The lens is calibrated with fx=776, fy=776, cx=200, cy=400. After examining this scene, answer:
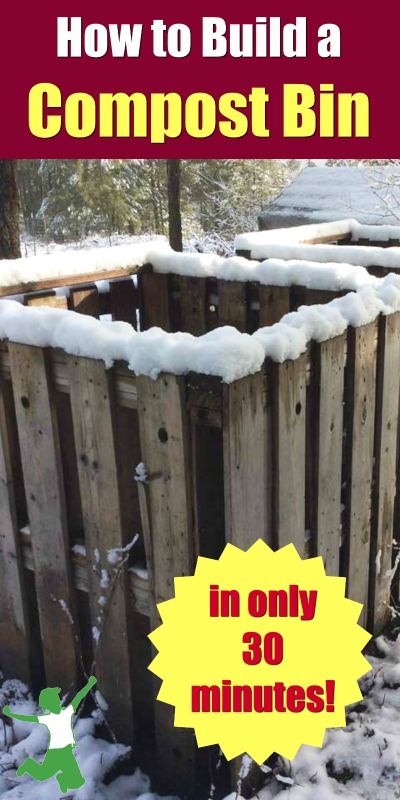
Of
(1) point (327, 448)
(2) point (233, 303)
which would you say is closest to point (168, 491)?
(1) point (327, 448)

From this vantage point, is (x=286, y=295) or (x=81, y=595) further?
(x=286, y=295)

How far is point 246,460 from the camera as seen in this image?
2324mm

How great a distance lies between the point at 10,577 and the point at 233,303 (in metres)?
1.78

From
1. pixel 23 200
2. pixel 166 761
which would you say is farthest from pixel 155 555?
pixel 23 200

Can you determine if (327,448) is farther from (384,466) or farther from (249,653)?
(249,653)

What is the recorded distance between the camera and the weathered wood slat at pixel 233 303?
398cm

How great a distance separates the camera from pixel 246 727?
2.41m

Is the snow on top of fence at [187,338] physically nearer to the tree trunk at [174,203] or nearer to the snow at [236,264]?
the snow at [236,264]

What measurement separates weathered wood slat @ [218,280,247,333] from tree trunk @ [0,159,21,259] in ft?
14.5

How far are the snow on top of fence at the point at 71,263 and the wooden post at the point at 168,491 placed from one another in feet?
5.65

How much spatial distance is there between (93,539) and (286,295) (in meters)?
1.64

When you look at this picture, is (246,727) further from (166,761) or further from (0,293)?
(0,293)

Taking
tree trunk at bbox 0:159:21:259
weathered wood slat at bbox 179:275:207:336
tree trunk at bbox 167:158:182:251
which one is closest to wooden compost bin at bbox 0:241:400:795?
weathered wood slat at bbox 179:275:207:336

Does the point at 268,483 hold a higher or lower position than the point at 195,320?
lower
